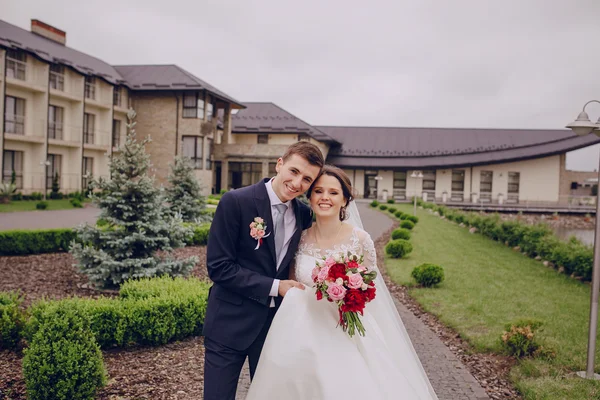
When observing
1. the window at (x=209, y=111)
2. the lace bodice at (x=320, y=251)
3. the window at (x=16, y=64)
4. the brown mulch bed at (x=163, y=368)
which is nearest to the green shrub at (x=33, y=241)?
the brown mulch bed at (x=163, y=368)

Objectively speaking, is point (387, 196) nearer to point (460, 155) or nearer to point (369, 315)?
point (460, 155)

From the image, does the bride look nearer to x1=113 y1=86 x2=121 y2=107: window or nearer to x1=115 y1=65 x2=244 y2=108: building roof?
x1=115 y1=65 x2=244 y2=108: building roof

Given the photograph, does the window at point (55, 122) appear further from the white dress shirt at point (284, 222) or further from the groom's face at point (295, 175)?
the groom's face at point (295, 175)

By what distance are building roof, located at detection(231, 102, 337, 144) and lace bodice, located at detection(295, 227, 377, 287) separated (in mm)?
38443

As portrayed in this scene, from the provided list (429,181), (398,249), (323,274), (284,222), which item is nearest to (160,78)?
(398,249)

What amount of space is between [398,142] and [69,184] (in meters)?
32.4

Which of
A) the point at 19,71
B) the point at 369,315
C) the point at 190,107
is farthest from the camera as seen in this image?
the point at 190,107

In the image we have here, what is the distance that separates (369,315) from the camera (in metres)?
3.79

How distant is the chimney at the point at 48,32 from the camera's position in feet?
105

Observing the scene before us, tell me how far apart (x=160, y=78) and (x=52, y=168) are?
9.45 metres

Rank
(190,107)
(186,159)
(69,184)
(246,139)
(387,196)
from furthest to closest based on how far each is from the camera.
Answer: (387,196) → (246,139) → (190,107) → (69,184) → (186,159)

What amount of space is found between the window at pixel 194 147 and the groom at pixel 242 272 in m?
31.9

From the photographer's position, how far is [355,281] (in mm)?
3166

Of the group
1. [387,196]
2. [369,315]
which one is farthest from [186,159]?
[387,196]
